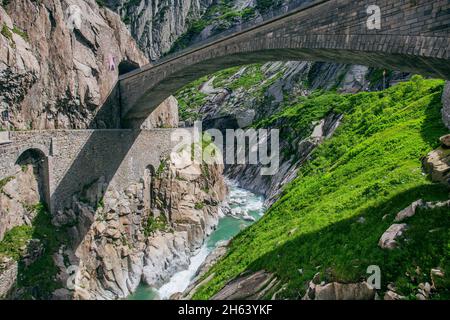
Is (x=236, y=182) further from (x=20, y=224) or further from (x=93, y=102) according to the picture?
(x=20, y=224)

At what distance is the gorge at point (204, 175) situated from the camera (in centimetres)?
871

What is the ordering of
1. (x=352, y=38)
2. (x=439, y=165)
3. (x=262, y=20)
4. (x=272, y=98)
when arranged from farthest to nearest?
(x=272, y=98), (x=262, y=20), (x=352, y=38), (x=439, y=165)

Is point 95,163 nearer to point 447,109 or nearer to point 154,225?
point 154,225

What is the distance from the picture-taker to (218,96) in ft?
244

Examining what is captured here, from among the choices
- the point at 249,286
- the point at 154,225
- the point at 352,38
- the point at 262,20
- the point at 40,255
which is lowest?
the point at 154,225

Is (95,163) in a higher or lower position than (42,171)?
higher

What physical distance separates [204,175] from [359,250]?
24.1 m

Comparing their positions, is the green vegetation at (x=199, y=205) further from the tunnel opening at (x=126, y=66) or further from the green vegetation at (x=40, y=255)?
the tunnel opening at (x=126, y=66)

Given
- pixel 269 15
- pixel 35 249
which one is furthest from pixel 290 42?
pixel 35 249

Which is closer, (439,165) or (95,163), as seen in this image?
(439,165)

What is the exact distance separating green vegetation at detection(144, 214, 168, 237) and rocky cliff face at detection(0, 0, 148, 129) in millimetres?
9448

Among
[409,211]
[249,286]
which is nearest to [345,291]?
[409,211]

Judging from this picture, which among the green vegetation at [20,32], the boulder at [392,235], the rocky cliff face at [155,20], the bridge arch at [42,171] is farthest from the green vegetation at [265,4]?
the boulder at [392,235]

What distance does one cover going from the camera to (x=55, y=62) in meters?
20.7
